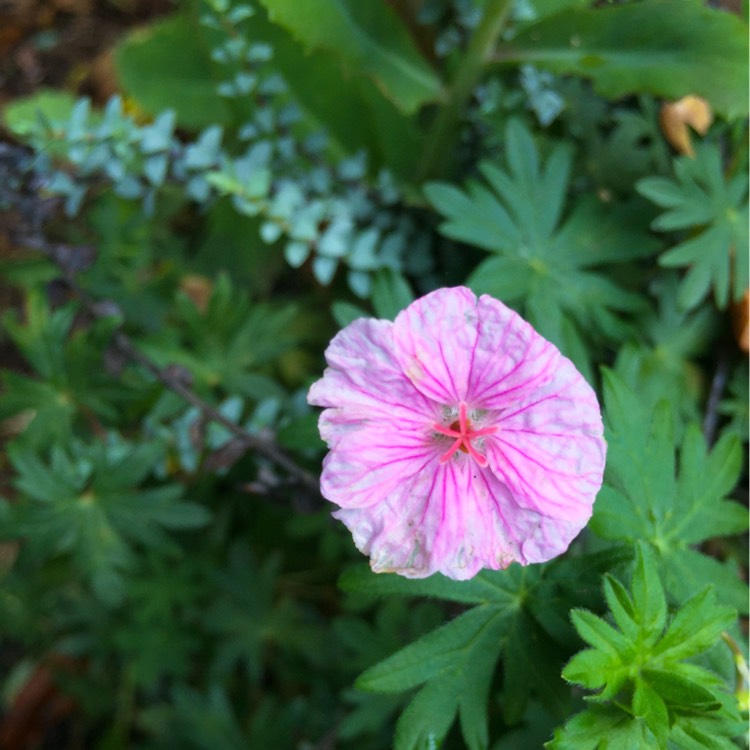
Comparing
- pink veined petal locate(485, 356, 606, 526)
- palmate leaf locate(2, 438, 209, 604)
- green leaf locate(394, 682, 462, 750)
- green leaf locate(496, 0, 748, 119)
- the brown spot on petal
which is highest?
green leaf locate(496, 0, 748, 119)

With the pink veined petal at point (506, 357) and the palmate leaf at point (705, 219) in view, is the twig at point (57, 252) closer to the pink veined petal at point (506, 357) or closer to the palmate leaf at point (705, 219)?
the pink veined petal at point (506, 357)

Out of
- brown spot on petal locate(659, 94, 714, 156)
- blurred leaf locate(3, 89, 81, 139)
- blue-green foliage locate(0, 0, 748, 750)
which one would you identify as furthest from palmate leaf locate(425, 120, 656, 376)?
blurred leaf locate(3, 89, 81, 139)

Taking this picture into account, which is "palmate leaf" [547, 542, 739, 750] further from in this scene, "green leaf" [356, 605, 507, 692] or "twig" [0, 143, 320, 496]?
"twig" [0, 143, 320, 496]

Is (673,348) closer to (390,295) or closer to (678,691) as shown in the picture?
(390,295)

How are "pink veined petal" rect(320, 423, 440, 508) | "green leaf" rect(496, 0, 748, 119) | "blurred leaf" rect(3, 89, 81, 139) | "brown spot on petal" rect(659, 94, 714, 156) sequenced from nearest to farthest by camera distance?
1. "pink veined petal" rect(320, 423, 440, 508)
2. "green leaf" rect(496, 0, 748, 119)
3. "brown spot on petal" rect(659, 94, 714, 156)
4. "blurred leaf" rect(3, 89, 81, 139)

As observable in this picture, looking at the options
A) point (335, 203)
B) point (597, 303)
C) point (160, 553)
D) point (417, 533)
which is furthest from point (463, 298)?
point (160, 553)

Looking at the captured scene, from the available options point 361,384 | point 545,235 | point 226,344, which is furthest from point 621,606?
point 226,344
